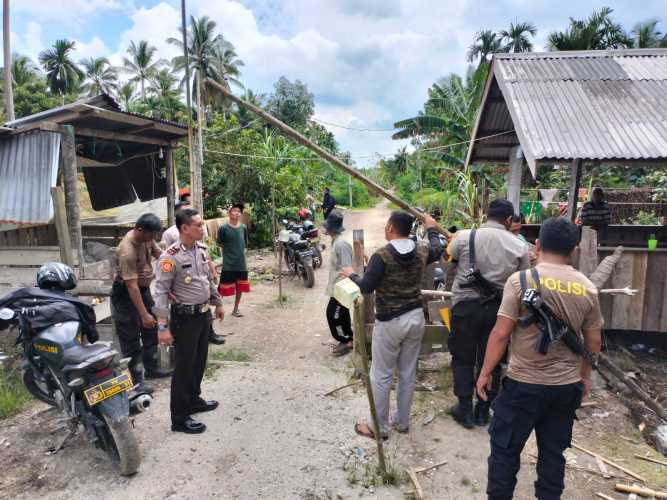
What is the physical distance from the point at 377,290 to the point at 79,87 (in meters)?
41.4

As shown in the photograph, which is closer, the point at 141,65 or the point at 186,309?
the point at 186,309

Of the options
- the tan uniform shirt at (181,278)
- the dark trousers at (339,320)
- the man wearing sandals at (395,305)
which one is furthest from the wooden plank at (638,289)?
the tan uniform shirt at (181,278)

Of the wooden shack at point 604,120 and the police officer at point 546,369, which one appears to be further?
the wooden shack at point 604,120

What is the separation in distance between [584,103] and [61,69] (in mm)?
39630

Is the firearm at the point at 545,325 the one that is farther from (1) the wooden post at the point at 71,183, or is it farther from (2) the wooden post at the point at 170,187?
(2) the wooden post at the point at 170,187

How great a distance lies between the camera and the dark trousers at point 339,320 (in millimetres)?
5352

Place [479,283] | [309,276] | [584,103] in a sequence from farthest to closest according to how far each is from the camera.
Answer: [309,276], [584,103], [479,283]

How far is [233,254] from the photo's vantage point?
21.0 ft

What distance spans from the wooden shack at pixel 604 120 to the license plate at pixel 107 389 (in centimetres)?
449

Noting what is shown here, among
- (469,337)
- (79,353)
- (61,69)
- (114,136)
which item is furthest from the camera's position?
(61,69)

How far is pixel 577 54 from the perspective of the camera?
7.19 m

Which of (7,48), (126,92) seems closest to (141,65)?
(126,92)

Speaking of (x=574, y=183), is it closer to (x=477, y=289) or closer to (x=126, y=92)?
(x=477, y=289)

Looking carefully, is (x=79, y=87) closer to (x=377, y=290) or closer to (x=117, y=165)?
(x=117, y=165)
